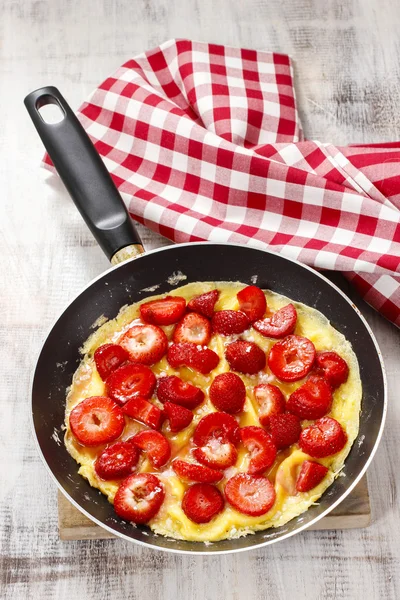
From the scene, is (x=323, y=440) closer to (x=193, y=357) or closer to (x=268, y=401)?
(x=268, y=401)

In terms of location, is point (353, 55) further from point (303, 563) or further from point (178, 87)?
point (303, 563)

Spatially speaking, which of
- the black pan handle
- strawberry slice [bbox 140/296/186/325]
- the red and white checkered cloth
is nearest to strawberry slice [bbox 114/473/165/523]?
strawberry slice [bbox 140/296/186/325]

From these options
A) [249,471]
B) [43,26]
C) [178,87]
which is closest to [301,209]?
[178,87]

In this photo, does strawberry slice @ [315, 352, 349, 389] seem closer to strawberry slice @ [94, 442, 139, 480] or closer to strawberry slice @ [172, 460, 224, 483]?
strawberry slice @ [172, 460, 224, 483]

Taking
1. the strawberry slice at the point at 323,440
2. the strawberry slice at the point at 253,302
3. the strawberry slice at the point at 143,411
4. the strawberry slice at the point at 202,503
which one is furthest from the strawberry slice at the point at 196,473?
the strawberry slice at the point at 253,302

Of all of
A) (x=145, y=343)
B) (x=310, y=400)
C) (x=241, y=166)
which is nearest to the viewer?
(x=310, y=400)

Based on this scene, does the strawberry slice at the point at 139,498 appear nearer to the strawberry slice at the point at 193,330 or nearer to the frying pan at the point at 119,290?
the frying pan at the point at 119,290

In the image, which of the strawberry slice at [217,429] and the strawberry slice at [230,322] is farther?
the strawberry slice at [230,322]

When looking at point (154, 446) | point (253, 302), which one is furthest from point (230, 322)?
point (154, 446)
